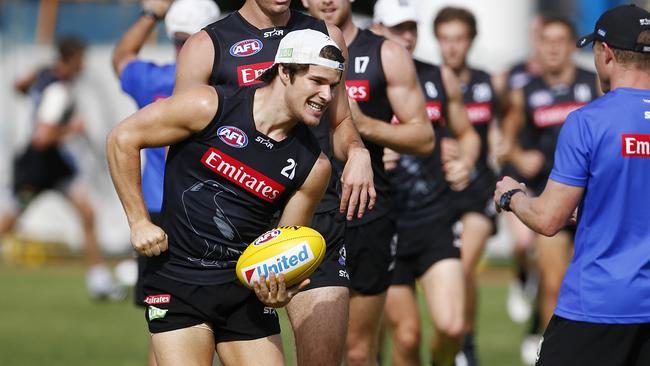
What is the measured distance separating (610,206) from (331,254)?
1727mm

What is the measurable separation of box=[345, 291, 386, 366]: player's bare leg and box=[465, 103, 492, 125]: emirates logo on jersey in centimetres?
396

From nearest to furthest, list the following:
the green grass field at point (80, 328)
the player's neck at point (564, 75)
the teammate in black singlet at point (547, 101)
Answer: the green grass field at point (80, 328)
the teammate in black singlet at point (547, 101)
the player's neck at point (564, 75)

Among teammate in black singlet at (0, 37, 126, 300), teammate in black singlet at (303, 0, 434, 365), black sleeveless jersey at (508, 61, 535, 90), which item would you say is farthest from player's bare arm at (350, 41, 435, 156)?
teammate in black singlet at (0, 37, 126, 300)

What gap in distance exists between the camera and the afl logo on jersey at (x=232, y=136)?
18.4 ft

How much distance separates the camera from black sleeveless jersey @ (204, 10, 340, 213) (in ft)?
20.4

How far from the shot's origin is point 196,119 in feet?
18.2

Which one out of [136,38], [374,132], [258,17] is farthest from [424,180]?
[258,17]

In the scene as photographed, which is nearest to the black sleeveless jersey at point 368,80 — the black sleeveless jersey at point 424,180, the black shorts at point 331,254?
the black shorts at point 331,254

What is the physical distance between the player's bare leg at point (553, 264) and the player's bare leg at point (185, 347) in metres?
5.48

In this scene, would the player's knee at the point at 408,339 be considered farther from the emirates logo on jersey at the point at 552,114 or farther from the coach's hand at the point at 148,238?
the emirates logo on jersey at the point at 552,114

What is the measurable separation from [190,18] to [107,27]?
13559 mm

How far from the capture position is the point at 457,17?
412 inches

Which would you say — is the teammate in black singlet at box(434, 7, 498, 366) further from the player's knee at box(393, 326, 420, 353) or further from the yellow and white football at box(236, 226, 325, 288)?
the yellow and white football at box(236, 226, 325, 288)

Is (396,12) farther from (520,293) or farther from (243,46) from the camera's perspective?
(520,293)
